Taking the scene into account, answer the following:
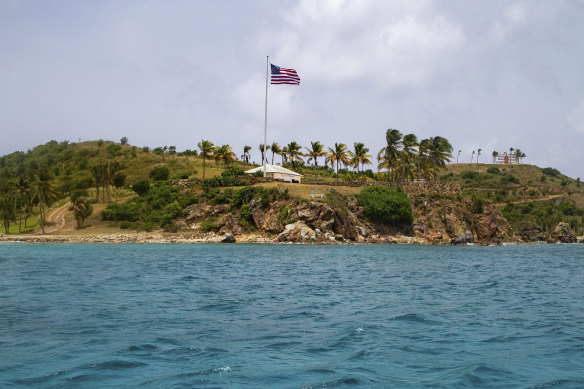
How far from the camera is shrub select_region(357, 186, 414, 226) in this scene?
76375 mm

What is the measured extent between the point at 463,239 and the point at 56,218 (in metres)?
63.6

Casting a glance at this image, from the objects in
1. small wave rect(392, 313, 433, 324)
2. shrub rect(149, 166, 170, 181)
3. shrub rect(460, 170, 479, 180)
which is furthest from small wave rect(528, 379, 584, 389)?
shrub rect(460, 170, 479, 180)

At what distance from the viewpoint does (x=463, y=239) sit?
7638cm

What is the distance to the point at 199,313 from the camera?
52.2ft

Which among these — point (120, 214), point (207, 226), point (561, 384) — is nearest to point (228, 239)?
point (207, 226)

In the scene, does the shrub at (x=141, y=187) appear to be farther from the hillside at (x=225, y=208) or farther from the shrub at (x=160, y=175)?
the shrub at (x=160, y=175)

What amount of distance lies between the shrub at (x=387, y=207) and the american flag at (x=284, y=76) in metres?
24.0

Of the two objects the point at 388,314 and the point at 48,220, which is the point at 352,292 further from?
the point at 48,220

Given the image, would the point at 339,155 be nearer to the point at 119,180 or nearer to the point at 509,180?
the point at 119,180

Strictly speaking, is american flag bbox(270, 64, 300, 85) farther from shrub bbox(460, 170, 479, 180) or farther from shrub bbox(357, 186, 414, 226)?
shrub bbox(460, 170, 479, 180)

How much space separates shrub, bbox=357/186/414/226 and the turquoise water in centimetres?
5089

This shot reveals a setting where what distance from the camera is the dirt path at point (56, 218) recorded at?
246 ft

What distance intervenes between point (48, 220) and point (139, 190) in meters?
15.2

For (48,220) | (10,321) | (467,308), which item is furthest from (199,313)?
(48,220)
